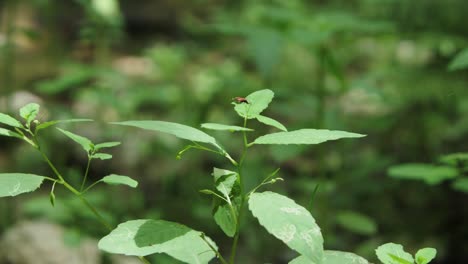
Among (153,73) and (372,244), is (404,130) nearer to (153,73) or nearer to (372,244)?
(372,244)

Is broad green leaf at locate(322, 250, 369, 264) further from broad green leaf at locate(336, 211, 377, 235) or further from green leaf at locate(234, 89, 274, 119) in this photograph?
broad green leaf at locate(336, 211, 377, 235)

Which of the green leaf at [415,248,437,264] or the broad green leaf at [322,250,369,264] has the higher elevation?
the green leaf at [415,248,437,264]

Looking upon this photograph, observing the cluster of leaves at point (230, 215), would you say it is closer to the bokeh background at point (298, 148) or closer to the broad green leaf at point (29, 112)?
the broad green leaf at point (29, 112)

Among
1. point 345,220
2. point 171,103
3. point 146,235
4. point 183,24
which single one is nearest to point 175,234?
point 146,235

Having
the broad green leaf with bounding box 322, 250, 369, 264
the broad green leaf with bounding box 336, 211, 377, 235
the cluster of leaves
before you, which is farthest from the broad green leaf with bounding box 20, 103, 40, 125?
the broad green leaf with bounding box 336, 211, 377, 235

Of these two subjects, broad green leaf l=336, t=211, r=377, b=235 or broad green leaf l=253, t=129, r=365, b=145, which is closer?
broad green leaf l=253, t=129, r=365, b=145

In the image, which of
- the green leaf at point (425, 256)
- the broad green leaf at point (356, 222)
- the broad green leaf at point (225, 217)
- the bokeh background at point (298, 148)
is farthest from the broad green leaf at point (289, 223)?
the broad green leaf at point (356, 222)

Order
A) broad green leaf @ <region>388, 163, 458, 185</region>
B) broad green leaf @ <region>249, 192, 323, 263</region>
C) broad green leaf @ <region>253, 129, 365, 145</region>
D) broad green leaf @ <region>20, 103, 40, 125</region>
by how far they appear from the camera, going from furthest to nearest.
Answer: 1. broad green leaf @ <region>388, 163, 458, 185</region>
2. broad green leaf @ <region>20, 103, 40, 125</region>
3. broad green leaf @ <region>253, 129, 365, 145</region>
4. broad green leaf @ <region>249, 192, 323, 263</region>
